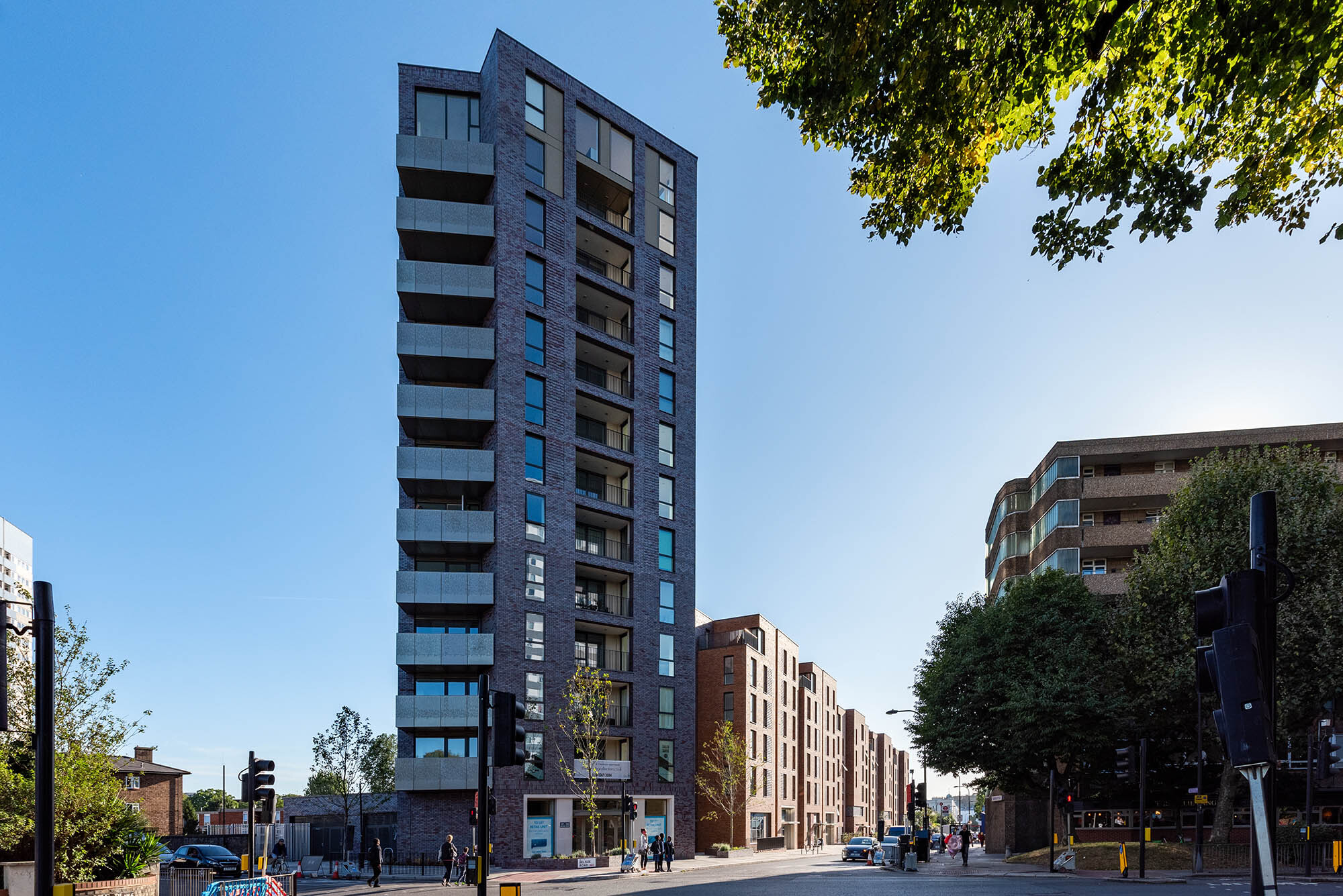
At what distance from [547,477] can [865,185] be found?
3876 centimetres

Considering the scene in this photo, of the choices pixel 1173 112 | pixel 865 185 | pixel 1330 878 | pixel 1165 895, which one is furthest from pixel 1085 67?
pixel 1330 878

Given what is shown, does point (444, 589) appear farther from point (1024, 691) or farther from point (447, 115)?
point (1024, 691)

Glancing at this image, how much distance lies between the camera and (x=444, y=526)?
4366 centimetres

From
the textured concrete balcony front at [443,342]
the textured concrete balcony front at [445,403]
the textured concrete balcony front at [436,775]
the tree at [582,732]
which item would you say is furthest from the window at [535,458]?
the textured concrete balcony front at [436,775]

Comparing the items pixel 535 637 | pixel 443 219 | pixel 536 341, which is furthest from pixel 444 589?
pixel 443 219

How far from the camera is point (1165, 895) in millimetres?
26672

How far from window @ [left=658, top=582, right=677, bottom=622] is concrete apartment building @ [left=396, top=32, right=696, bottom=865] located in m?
0.11

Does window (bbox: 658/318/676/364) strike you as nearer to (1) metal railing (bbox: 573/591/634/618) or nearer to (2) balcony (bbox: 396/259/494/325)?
(2) balcony (bbox: 396/259/494/325)

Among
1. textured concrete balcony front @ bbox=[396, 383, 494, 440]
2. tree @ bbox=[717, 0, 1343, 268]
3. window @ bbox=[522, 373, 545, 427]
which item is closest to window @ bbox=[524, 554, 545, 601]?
window @ bbox=[522, 373, 545, 427]

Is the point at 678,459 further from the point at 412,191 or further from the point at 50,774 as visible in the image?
the point at 50,774

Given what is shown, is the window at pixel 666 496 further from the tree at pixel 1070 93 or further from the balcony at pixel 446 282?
the tree at pixel 1070 93

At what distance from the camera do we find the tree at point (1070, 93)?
22.3 feet

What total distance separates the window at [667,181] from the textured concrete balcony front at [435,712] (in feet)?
96.5

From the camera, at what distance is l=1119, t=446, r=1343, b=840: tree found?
36.8 metres
